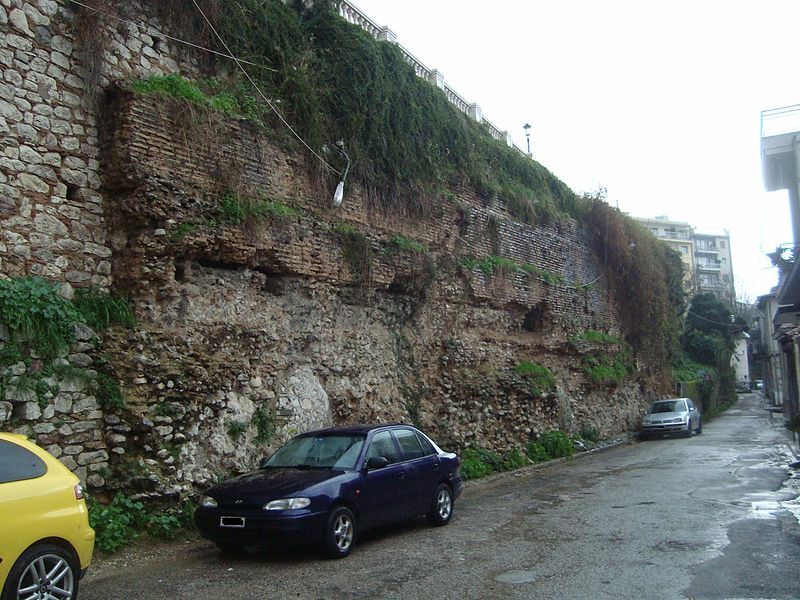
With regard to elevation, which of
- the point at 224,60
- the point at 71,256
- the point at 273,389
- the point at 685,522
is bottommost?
the point at 685,522

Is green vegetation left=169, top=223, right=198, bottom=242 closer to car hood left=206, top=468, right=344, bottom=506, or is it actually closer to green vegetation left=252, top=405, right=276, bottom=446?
green vegetation left=252, top=405, right=276, bottom=446

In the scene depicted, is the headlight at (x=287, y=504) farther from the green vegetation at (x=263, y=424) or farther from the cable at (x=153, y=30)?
the cable at (x=153, y=30)

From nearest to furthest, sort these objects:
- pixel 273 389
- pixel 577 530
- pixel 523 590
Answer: pixel 523 590 < pixel 577 530 < pixel 273 389

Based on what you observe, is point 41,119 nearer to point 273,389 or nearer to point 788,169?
point 273,389

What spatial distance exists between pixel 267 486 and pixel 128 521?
200 centimetres

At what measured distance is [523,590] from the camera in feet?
20.8

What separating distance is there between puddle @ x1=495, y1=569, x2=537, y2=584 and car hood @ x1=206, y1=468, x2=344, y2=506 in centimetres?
221

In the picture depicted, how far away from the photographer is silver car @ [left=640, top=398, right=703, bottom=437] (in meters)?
25.2

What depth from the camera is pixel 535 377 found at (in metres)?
19.0

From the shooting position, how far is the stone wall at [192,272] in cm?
897

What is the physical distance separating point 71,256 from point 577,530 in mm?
7585

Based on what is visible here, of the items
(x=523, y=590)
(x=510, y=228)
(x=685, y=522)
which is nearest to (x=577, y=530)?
(x=685, y=522)

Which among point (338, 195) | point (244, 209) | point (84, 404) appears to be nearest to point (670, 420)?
point (338, 195)

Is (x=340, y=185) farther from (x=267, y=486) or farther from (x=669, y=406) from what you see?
(x=669, y=406)
